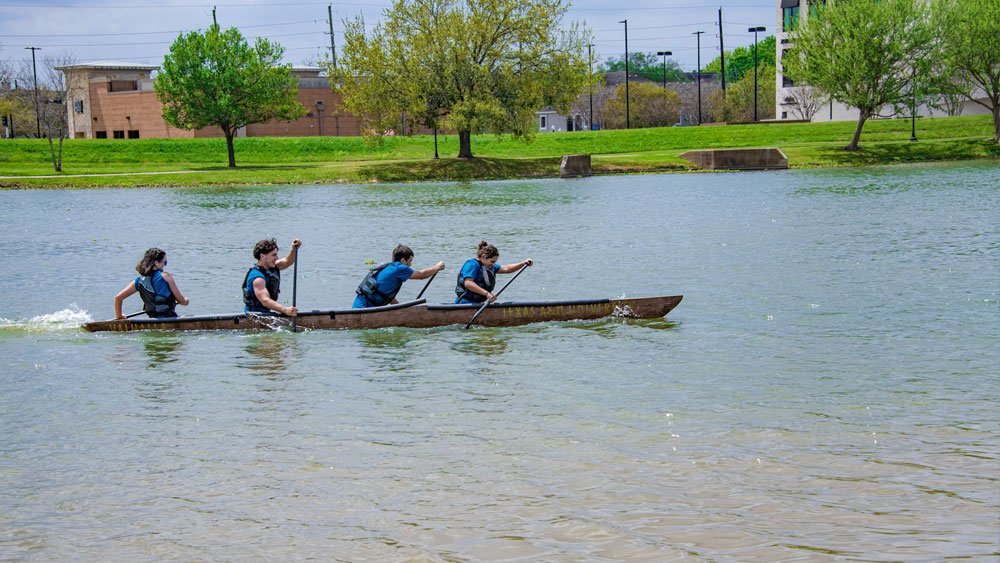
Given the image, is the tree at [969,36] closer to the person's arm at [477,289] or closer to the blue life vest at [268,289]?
the person's arm at [477,289]

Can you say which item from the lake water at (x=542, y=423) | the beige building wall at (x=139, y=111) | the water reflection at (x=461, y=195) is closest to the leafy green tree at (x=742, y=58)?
the beige building wall at (x=139, y=111)

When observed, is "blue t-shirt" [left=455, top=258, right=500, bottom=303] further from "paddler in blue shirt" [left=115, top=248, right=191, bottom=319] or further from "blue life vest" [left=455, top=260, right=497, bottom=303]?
"paddler in blue shirt" [left=115, top=248, right=191, bottom=319]

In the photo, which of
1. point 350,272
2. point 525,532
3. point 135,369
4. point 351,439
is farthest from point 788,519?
point 350,272

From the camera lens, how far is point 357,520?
26.0ft

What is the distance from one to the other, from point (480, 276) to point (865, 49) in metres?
53.6

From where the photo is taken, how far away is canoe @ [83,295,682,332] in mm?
15352

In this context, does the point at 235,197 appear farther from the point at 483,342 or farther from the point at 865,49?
the point at 865,49

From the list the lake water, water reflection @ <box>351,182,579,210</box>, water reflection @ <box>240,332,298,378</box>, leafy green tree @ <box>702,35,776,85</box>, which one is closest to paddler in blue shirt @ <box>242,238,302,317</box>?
water reflection @ <box>240,332,298,378</box>

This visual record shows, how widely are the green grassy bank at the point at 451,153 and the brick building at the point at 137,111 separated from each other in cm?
1409

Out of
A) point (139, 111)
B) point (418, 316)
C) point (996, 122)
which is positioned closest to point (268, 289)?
point (418, 316)

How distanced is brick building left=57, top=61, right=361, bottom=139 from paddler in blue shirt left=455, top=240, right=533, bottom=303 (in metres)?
81.5

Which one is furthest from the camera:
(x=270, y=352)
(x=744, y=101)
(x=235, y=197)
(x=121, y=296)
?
(x=744, y=101)

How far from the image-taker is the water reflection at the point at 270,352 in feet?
44.2

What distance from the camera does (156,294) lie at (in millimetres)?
15570
